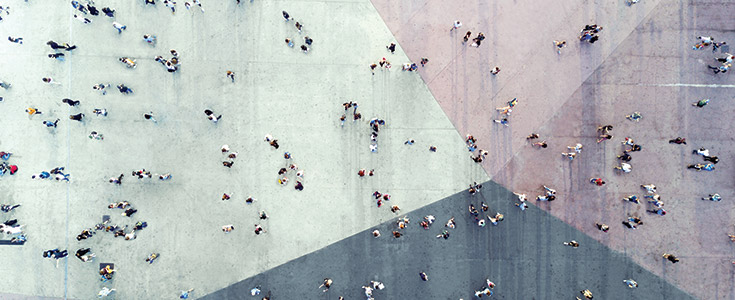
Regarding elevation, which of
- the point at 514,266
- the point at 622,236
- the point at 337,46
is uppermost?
the point at 337,46

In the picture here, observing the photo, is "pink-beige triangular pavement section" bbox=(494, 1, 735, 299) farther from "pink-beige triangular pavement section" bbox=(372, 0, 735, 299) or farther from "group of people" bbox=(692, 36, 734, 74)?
"group of people" bbox=(692, 36, 734, 74)

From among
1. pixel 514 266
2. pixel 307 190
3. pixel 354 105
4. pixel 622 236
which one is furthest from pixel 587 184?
pixel 307 190

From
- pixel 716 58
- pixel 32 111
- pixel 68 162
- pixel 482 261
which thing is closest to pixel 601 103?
pixel 716 58

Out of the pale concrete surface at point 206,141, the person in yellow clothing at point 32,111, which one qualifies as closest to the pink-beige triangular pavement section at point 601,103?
the pale concrete surface at point 206,141

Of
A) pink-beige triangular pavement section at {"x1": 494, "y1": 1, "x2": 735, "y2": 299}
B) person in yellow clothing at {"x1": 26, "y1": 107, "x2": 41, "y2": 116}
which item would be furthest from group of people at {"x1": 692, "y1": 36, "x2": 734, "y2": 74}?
person in yellow clothing at {"x1": 26, "y1": 107, "x2": 41, "y2": 116}

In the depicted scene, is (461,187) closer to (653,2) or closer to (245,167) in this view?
(245,167)

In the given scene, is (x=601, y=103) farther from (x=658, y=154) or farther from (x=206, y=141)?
(x=206, y=141)
